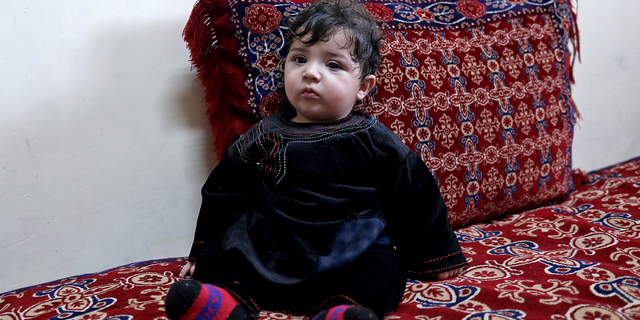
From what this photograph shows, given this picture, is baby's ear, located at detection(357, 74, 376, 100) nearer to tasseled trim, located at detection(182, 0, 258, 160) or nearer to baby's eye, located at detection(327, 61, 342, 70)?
baby's eye, located at detection(327, 61, 342, 70)

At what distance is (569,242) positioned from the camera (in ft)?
3.95

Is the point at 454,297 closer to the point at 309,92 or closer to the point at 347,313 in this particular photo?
the point at 347,313

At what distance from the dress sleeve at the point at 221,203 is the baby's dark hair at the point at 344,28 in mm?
327

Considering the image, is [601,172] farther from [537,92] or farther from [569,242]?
[569,242]

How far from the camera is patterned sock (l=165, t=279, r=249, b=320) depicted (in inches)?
29.3

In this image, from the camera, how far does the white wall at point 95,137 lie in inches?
45.9

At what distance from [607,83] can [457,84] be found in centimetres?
114

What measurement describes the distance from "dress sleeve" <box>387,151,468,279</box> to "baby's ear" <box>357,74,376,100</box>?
20 centimetres

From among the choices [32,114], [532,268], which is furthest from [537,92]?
[32,114]

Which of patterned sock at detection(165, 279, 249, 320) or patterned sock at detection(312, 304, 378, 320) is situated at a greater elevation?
patterned sock at detection(165, 279, 249, 320)

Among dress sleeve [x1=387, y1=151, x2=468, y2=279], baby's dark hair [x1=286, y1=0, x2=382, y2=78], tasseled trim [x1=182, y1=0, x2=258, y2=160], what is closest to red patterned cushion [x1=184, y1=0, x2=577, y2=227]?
tasseled trim [x1=182, y1=0, x2=258, y2=160]

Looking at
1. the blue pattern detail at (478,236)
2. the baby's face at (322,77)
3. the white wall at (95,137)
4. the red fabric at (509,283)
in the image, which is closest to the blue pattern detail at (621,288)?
the red fabric at (509,283)

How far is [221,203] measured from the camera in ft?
3.51

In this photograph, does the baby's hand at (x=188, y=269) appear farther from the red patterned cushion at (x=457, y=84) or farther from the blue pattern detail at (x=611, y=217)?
the blue pattern detail at (x=611, y=217)
